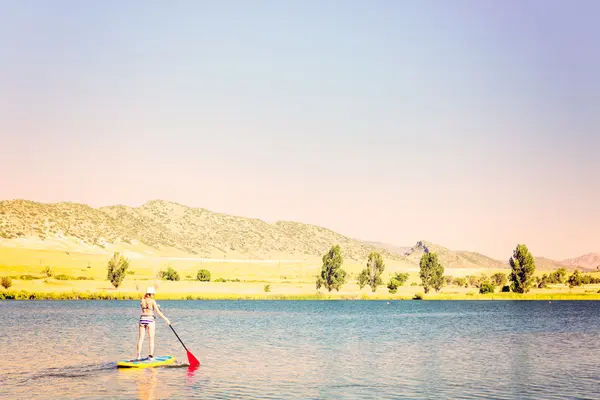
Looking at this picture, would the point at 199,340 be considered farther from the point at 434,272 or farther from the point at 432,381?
the point at 434,272

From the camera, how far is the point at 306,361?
37.2 meters

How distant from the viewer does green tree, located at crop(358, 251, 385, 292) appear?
142125 millimetres

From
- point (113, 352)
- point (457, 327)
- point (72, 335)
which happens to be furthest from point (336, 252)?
point (113, 352)

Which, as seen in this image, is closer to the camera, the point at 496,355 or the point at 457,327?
the point at 496,355

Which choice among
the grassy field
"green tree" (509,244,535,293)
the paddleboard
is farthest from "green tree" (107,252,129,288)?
the paddleboard

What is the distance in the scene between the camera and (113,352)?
40469 mm

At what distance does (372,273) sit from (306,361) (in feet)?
356

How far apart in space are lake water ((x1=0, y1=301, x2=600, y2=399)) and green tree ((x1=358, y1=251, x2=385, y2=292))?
74635mm

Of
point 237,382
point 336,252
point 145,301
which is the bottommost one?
point 237,382

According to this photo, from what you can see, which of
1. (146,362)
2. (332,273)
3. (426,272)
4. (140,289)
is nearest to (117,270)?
(140,289)

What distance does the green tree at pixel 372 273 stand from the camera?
142 meters

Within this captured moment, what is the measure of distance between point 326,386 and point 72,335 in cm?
2846

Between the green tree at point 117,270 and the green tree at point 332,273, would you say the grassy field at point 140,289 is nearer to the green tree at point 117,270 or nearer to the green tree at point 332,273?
the green tree at point 117,270

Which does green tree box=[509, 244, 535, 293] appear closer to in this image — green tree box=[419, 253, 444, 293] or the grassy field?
the grassy field
